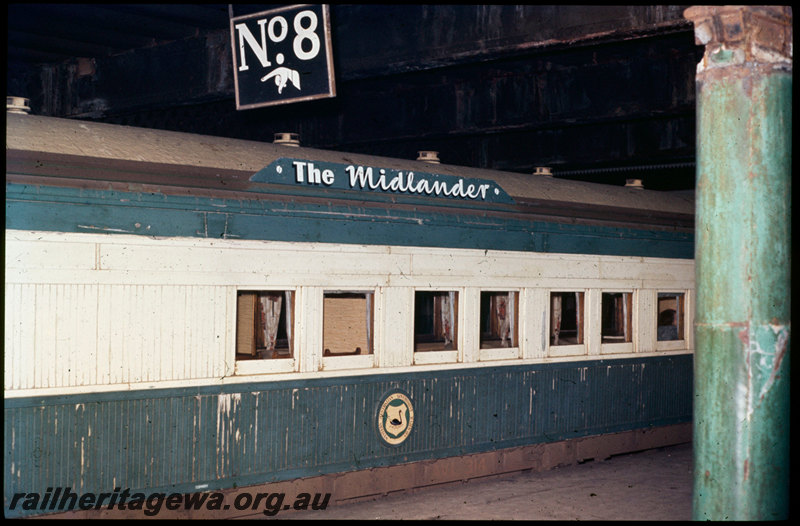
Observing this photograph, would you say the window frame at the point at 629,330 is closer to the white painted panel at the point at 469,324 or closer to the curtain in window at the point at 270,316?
the white painted panel at the point at 469,324

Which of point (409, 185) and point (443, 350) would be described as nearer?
point (409, 185)

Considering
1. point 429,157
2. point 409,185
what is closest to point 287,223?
point 409,185

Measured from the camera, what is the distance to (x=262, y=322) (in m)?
7.89

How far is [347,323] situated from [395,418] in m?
0.98

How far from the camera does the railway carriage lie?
259 inches

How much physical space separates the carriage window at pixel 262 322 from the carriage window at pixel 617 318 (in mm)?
4473

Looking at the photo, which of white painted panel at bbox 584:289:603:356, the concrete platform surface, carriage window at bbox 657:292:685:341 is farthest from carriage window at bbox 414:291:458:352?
carriage window at bbox 657:292:685:341

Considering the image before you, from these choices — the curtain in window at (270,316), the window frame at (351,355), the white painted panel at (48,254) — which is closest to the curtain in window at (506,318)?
the window frame at (351,355)

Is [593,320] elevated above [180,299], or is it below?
below

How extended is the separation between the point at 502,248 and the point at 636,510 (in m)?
2.81

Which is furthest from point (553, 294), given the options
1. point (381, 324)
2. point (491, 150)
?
point (491, 150)

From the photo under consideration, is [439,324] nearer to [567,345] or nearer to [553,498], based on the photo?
[567,345]

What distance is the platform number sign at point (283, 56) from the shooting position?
7.95 m

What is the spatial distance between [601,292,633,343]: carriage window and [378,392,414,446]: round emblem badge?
3.28m
